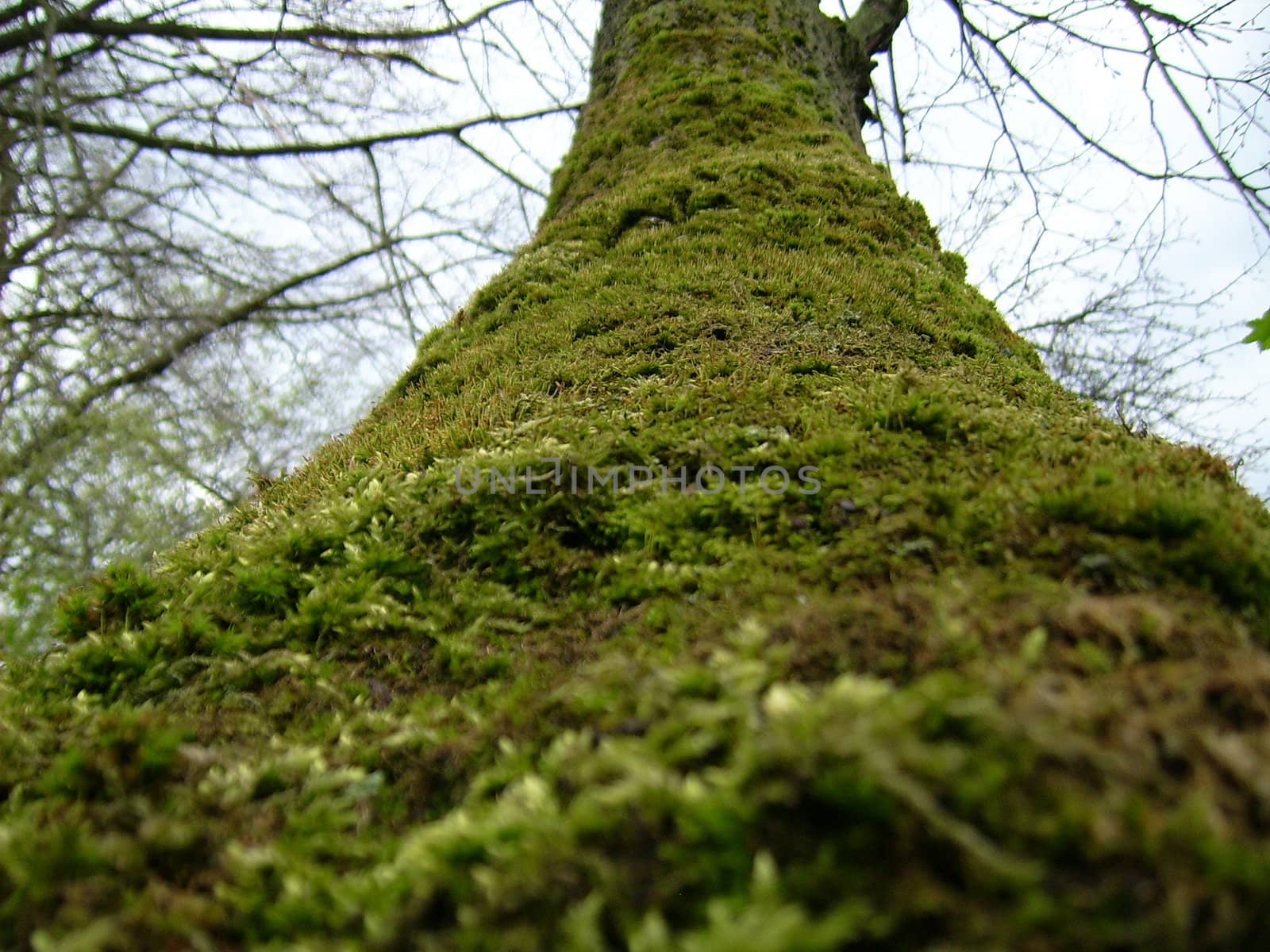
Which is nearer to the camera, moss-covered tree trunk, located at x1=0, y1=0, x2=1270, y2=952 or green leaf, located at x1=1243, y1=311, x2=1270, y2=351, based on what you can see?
moss-covered tree trunk, located at x1=0, y1=0, x2=1270, y2=952

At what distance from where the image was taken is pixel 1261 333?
7.38 feet

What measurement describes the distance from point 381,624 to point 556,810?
0.88 meters

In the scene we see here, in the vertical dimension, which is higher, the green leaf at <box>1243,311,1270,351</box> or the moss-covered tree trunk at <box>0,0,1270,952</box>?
the green leaf at <box>1243,311,1270,351</box>

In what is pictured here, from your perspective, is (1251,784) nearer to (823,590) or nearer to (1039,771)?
(1039,771)

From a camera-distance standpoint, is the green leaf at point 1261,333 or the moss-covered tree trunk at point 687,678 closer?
the moss-covered tree trunk at point 687,678

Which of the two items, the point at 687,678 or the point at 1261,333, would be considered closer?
the point at 687,678

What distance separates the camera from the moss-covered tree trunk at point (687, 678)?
0.75 meters

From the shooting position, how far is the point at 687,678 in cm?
106

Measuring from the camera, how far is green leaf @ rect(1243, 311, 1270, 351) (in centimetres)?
223

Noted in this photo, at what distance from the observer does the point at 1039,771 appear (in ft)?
2.51

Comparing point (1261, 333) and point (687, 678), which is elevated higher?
point (1261, 333)

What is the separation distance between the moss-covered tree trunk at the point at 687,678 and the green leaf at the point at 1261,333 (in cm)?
57

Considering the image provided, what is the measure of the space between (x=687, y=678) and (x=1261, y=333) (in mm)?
2478

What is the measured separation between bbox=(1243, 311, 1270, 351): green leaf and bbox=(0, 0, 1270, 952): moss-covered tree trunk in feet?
1.87
